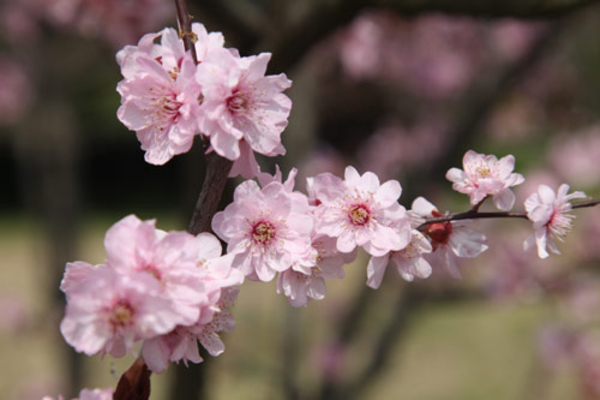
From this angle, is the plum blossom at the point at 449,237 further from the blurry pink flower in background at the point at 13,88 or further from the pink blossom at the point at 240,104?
the blurry pink flower in background at the point at 13,88

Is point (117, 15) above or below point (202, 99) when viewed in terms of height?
below

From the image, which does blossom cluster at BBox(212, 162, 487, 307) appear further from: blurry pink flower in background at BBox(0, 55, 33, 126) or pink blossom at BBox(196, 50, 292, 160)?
blurry pink flower in background at BBox(0, 55, 33, 126)

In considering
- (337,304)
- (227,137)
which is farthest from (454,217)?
(337,304)

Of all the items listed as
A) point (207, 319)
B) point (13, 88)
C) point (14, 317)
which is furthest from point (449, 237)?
point (13, 88)

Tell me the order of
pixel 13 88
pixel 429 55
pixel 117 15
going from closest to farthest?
1. pixel 117 15
2. pixel 429 55
3. pixel 13 88

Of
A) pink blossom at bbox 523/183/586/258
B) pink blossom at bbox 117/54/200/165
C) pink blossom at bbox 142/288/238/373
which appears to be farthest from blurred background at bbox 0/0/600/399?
pink blossom at bbox 523/183/586/258

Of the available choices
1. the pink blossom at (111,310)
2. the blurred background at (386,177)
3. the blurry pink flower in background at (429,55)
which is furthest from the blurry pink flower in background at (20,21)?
the pink blossom at (111,310)

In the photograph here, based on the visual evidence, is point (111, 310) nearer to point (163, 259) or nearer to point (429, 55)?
point (163, 259)
